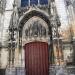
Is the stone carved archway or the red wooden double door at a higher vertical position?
the stone carved archway

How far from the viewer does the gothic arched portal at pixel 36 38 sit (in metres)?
12.3

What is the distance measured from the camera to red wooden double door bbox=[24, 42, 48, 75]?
12.3 m

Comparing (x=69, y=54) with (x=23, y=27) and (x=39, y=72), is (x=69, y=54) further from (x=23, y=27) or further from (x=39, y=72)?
→ (x=23, y=27)

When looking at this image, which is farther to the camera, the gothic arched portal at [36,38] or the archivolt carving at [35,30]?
the archivolt carving at [35,30]

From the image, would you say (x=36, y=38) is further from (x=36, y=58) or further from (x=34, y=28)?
(x=36, y=58)

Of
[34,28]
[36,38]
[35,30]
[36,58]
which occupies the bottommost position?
[36,58]

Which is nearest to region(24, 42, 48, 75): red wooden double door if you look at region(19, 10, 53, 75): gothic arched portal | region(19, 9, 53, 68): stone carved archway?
region(19, 10, 53, 75): gothic arched portal

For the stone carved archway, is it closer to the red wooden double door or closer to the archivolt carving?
the archivolt carving

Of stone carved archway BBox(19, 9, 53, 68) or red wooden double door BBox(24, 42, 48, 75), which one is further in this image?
stone carved archway BBox(19, 9, 53, 68)

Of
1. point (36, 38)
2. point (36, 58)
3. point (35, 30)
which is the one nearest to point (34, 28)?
point (35, 30)

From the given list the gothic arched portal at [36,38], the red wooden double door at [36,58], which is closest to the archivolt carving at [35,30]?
the gothic arched portal at [36,38]

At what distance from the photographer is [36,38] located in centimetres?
1254

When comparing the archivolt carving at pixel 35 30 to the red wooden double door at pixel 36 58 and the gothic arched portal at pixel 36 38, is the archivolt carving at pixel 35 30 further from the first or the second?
the red wooden double door at pixel 36 58

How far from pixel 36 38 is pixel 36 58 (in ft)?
4.00
